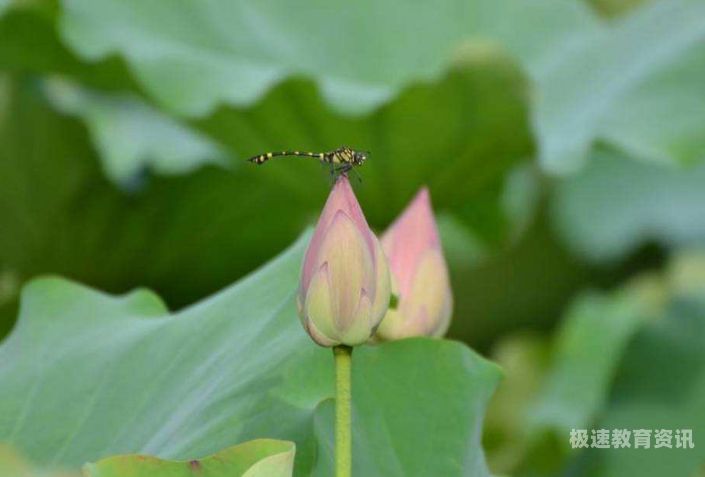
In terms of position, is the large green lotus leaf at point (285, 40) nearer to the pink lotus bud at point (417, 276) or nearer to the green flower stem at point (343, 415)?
the pink lotus bud at point (417, 276)

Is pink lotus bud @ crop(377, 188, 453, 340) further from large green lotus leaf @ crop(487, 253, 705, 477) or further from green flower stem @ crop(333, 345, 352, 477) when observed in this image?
large green lotus leaf @ crop(487, 253, 705, 477)

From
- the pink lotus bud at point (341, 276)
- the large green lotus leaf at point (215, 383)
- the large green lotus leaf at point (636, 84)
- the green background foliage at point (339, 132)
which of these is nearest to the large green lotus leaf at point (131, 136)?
the green background foliage at point (339, 132)

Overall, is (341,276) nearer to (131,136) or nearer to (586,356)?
(131,136)

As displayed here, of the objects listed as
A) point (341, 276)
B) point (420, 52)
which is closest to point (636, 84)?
point (420, 52)

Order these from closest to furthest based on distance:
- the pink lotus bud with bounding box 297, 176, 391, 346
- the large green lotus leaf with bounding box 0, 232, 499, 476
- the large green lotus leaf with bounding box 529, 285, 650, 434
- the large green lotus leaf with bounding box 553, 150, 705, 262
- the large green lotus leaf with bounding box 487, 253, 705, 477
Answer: the pink lotus bud with bounding box 297, 176, 391, 346, the large green lotus leaf with bounding box 0, 232, 499, 476, the large green lotus leaf with bounding box 487, 253, 705, 477, the large green lotus leaf with bounding box 529, 285, 650, 434, the large green lotus leaf with bounding box 553, 150, 705, 262

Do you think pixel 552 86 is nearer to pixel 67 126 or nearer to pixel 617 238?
pixel 67 126

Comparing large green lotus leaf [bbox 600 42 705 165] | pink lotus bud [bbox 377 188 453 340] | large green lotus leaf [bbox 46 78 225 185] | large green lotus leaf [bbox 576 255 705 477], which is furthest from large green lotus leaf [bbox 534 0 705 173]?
pink lotus bud [bbox 377 188 453 340]

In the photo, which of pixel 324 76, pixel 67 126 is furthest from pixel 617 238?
pixel 67 126
